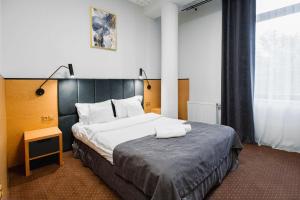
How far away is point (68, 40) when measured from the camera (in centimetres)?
293

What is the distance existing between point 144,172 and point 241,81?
2701 millimetres

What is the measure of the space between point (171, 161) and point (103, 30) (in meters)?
2.92

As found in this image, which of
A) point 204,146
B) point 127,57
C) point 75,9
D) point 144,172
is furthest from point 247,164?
point 75,9

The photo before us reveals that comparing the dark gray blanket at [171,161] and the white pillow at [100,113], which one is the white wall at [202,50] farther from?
the white pillow at [100,113]

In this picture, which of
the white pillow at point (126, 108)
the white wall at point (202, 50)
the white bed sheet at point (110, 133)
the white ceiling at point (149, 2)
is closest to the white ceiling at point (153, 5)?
the white ceiling at point (149, 2)

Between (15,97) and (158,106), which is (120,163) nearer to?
(15,97)

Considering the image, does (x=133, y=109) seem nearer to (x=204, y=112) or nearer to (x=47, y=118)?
(x=47, y=118)

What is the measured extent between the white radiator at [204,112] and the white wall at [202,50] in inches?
5.5

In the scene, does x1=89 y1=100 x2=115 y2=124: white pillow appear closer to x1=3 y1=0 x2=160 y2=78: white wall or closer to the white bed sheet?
the white bed sheet

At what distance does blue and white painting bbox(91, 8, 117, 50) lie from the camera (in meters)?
3.21

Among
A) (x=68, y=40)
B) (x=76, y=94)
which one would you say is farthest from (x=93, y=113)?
(x=68, y=40)

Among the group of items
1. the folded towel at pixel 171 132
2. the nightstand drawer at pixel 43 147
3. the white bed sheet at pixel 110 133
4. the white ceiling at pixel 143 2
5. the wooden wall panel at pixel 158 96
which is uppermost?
the white ceiling at pixel 143 2

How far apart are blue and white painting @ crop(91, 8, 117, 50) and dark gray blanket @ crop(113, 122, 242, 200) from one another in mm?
2285

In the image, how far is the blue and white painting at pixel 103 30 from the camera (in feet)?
10.5
